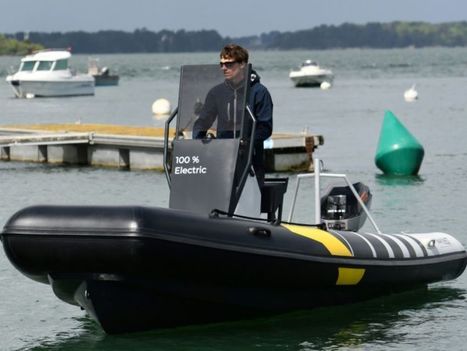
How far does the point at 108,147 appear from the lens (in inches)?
927

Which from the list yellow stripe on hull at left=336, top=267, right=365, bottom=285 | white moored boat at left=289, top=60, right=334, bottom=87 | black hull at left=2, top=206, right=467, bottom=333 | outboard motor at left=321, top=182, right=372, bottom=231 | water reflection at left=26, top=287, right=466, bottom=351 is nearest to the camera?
black hull at left=2, top=206, right=467, bottom=333

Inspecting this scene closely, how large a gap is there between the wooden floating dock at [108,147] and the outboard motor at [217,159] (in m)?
10.8

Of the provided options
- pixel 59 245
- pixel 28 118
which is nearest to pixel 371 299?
pixel 59 245

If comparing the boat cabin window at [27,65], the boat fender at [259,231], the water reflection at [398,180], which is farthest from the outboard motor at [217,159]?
the boat cabin window at [27,65]

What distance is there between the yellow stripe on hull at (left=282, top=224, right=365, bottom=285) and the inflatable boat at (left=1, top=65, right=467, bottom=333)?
0.04ft

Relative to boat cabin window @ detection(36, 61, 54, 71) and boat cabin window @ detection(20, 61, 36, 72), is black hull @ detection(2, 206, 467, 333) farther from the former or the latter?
boat cabin window @ detection(20, 61, 36, 72)

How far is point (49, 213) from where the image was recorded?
8539 mm

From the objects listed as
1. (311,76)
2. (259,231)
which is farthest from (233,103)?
(311,76)

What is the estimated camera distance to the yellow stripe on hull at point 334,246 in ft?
31.2

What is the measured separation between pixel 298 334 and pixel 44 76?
170ft

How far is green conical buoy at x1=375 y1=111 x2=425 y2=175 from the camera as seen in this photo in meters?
21.2

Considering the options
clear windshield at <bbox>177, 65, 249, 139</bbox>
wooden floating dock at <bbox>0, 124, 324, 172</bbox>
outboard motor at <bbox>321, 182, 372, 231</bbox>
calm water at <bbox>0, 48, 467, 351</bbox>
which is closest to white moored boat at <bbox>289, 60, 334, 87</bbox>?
calm water at <bbox>0, 48, 467, 351</bbox>

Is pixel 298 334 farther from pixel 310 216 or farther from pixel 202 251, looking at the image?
pixel 310 216

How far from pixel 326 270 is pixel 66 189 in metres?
11.4
